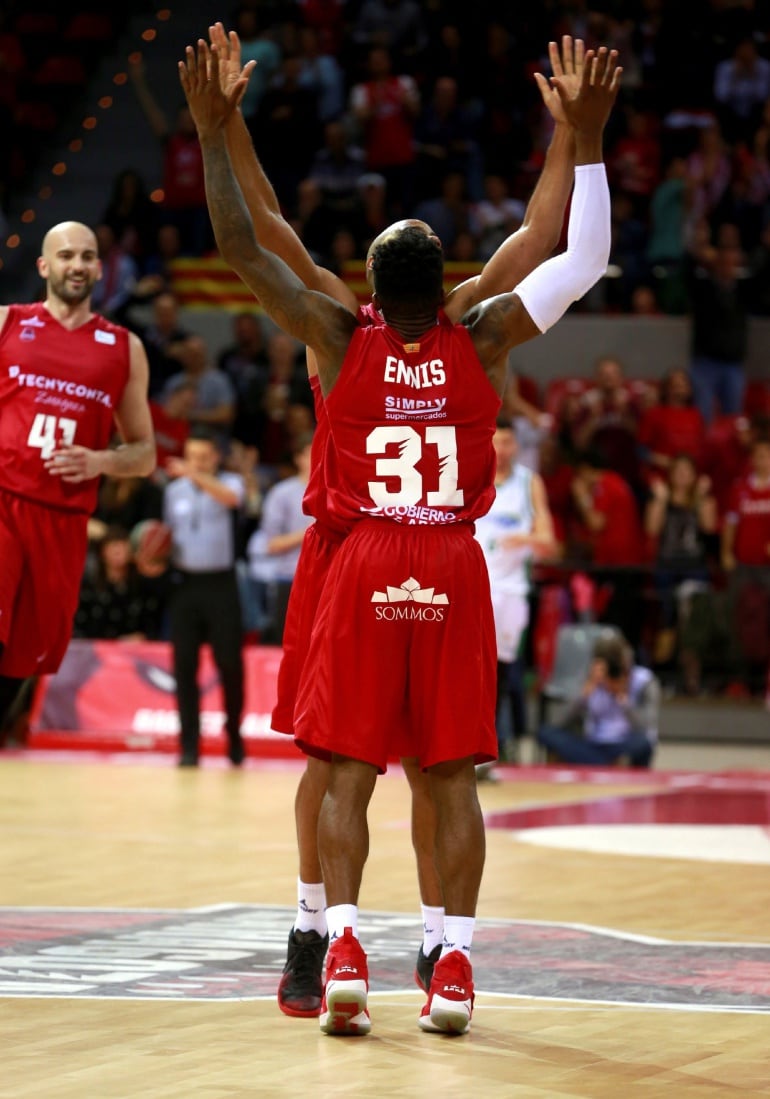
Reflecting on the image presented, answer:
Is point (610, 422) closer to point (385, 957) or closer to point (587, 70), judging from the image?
point (385, 957)

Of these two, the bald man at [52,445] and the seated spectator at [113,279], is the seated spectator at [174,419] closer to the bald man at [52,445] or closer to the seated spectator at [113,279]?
the seated spectator at [113,279]

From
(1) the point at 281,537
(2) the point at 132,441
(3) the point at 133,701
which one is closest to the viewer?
(2) the point at 132,441

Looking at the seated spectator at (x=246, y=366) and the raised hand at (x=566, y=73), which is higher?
the seated spectator at (x=246, y=366)

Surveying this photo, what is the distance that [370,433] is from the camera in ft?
17.1

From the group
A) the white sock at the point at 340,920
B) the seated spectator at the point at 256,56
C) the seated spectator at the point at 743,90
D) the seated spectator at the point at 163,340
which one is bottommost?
the white sock at the point at 340,920

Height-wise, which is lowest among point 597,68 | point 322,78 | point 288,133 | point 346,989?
point 346,989

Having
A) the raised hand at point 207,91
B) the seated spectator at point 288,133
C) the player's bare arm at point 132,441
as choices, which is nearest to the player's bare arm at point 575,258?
the raised hand at point 207,91

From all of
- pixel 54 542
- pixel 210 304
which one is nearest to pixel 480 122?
pixel 210 304

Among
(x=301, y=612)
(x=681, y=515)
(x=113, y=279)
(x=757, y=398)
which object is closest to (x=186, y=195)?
(x=113, y=279)

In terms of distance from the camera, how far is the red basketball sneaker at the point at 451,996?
5.06 metres

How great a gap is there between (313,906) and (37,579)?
208 centimetres

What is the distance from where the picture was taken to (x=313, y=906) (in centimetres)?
564

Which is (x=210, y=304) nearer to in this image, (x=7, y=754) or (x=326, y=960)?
(x=7, y=754)

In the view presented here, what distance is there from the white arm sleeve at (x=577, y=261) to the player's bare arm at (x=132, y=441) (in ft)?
7.35
